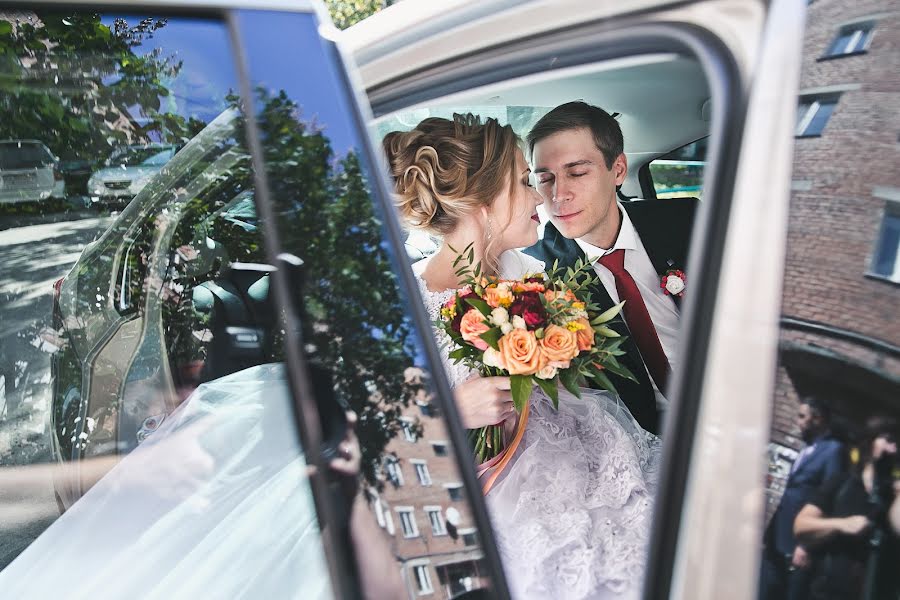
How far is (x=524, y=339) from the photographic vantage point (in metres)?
1.78

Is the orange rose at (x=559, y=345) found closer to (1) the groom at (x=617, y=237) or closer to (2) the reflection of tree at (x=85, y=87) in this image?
(1) the groom at (x=617, y=237)

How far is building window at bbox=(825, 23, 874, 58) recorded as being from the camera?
0.85 m

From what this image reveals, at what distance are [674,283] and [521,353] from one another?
2.61 feet

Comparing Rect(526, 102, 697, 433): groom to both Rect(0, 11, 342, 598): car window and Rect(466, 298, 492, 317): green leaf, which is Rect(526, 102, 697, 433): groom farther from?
Rect(0, 11, 342, 598): car window

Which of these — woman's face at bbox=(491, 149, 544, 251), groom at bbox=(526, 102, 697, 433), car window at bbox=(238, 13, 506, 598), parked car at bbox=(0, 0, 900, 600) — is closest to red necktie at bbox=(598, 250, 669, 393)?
groom at bbox=(526, 102, 697, 433)

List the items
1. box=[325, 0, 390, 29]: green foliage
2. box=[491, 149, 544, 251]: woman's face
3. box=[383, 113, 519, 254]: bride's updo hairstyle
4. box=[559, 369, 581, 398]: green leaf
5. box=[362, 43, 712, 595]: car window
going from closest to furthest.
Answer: box=[362, 43, 712, 595]: car window, box=[559, 369, 581, 398]: green leaf, box=[383, 113, 519, 254]: bride's updo hairstyle, box=[491, 149, 544, 251]: woman's face, box=[325, 0, 390, 29]: green foliage

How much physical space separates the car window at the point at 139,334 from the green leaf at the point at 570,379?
3.30ft

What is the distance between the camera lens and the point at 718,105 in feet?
3.03

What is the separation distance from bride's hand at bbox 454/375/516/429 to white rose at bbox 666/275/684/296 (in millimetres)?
751

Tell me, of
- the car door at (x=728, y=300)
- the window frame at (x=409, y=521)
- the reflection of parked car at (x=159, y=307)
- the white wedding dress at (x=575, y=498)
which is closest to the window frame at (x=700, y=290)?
the car door at (x=728, y=300)

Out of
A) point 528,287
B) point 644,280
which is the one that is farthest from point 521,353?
point 644,280

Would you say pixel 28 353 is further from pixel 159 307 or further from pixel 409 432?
pixel 409 432

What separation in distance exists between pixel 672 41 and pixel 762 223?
333mm

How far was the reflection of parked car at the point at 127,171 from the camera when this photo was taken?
1.27 meters
